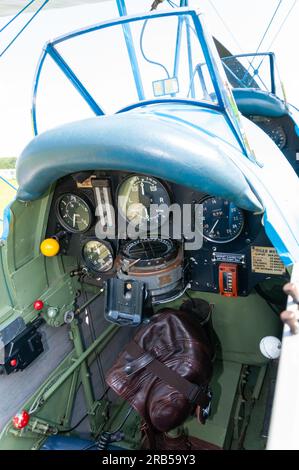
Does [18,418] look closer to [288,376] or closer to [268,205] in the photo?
[288,376]

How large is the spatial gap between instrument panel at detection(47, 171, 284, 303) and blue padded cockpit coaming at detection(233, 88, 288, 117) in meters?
2.61

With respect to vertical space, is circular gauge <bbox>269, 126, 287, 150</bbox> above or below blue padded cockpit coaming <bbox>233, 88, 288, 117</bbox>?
below

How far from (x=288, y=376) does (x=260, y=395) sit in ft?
6.71

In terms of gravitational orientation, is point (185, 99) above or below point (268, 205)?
above

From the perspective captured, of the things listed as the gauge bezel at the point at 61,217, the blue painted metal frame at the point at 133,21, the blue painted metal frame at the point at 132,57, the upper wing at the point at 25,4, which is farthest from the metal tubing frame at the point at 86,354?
the upper wing at the point at 25,4

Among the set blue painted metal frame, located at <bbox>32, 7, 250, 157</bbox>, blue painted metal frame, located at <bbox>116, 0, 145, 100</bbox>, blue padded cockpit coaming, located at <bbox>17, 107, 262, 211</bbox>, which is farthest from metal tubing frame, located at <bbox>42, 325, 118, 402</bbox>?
blue painted metal frame, located at <bbox>116, 0, 145, 100</bbox>

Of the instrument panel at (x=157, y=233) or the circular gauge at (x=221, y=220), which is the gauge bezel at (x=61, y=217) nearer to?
the instrument panel at (x=157, y=233)

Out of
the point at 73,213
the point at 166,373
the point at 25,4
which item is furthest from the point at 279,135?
the point at 25,4

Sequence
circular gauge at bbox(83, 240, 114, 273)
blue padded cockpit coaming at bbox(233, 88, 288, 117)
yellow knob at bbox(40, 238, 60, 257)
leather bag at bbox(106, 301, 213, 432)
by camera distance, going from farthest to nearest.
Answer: blue padded cockpit coaming at bbox(233, 88, 288, 117) → circular gauge at bbox(83, 240, 114, 273) → yellow knob at bbox(40, 238, 60, 257) → leather bag at bbox(106, 301, 213, 432)

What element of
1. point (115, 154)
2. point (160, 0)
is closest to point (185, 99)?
point (115, 154)

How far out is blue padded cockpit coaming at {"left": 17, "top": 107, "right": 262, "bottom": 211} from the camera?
46.4 inches

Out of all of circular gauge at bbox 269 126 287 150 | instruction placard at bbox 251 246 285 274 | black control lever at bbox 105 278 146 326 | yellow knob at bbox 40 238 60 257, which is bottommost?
black control lever at bbox 105 278 146 326

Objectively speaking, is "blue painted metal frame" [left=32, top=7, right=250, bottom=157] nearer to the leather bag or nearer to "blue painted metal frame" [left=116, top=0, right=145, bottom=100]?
"blue painted metal frame" [left=116, top=0, right=145, bottom=100]

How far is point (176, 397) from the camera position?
1695mm
